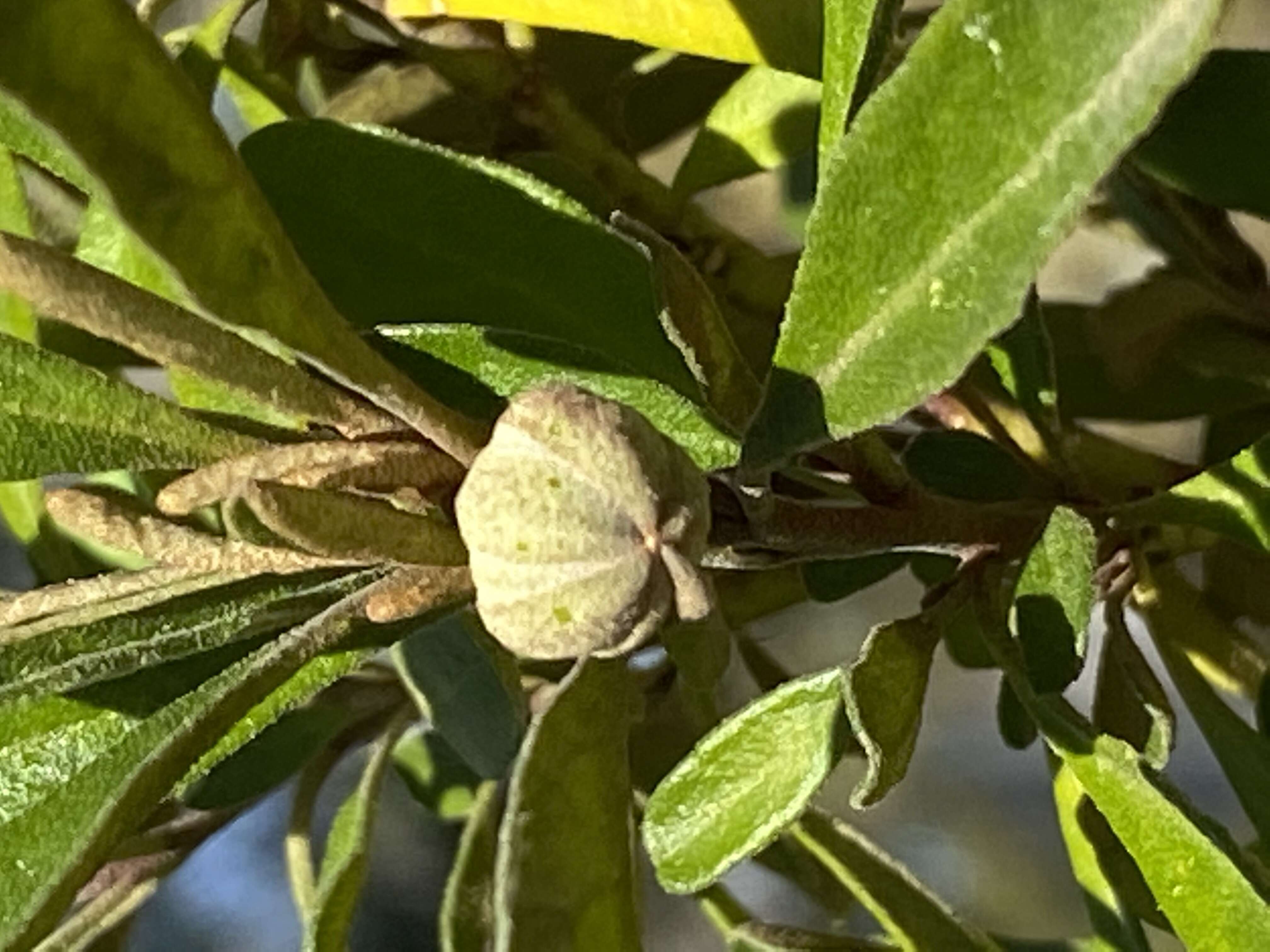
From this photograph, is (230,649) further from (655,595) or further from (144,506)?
(655,595)

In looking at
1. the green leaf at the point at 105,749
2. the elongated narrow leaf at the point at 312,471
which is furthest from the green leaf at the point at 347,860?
the elongated narrow leaf at the point at 312,471

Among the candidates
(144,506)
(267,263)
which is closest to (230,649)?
(144,506)

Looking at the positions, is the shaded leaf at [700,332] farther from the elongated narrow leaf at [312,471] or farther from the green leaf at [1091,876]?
the green leaf at [1091,876]

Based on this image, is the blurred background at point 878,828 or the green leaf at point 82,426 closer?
the green leaf at point 82,426

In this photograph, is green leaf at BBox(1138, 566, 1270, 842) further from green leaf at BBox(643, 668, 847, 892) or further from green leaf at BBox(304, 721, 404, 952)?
green leaf at BBox(304, 721, 404, 952)

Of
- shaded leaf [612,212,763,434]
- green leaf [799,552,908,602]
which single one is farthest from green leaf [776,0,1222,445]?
green leaf [799,552,908,602]

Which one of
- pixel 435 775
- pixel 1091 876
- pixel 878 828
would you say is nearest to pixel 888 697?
pixel 1091 876

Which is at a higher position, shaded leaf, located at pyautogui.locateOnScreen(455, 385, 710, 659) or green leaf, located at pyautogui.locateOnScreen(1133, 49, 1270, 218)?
shaded leaf, located at pyautogui.locateOnScreen(455, 385, 710, 659)
